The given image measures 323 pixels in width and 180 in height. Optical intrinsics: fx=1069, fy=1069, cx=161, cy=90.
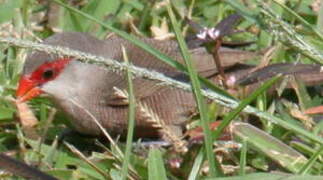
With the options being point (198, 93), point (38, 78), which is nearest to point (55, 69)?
point (38, 78)

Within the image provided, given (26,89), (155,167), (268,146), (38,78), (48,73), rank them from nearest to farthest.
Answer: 1. (155,167)
2. (268,146)
3. (26,89)
4. (38,78)
5. (48,73)

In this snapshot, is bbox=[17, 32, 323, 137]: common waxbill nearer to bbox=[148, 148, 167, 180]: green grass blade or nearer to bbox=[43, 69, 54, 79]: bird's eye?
bbox=[43, 69, 54, 79]: bird's eye

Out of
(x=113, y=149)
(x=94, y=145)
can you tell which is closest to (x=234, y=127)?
(x=113, y=149)

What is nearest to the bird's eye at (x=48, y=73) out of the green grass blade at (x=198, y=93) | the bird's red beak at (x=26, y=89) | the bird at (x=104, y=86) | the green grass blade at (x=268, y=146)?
the bird at (x=104, y=86)

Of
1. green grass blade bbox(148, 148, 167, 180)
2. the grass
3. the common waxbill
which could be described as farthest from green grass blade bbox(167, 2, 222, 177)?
the common waxbill

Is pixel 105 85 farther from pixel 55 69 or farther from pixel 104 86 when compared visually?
pixel 55 69

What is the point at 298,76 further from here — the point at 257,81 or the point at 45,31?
the point at 45,31

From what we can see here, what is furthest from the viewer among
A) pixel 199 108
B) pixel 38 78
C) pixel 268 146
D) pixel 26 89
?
pixel 38 78
